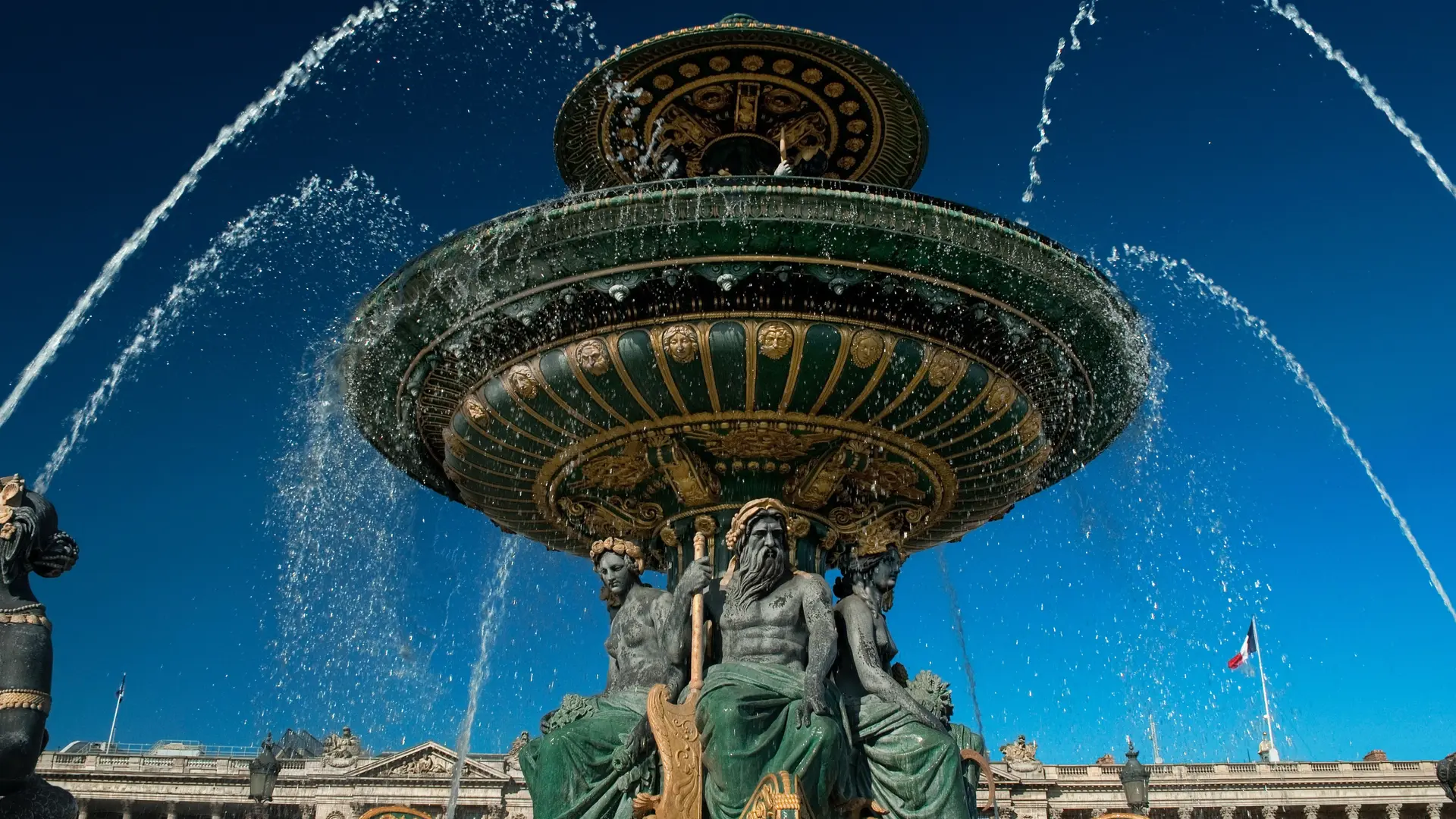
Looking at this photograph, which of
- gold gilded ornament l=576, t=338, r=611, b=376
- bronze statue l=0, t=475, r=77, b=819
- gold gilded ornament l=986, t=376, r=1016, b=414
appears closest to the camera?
bronze statue l=0, t=475, r=77, b=819

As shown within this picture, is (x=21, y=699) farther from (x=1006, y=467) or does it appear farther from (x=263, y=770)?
(x=263, y=770)

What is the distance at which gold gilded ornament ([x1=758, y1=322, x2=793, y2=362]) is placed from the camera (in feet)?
20.0

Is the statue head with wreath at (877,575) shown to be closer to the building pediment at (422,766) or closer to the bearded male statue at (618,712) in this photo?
the bearded male statue at (618,712)

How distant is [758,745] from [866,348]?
6.79 feet

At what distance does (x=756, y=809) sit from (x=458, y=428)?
2.96m

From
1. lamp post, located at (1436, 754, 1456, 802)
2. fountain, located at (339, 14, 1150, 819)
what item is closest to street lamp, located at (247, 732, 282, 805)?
fountain, located at (339, 14, 1150, 819)

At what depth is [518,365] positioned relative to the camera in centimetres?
646

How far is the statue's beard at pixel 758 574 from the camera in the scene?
5766mm

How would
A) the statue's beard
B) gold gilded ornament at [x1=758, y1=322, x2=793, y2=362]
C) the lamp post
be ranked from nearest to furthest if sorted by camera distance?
the statue's beard → gold gilded ornament at [x1=758, y1=322, x2=793, y2=362] → the lamp post

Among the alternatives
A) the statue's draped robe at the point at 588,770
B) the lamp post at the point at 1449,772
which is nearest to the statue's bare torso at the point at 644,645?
the statue's draped robe at the point at 588,770

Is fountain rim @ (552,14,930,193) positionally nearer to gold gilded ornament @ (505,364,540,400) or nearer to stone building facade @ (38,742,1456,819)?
gold gilded ornament @ (505,364,540,400)

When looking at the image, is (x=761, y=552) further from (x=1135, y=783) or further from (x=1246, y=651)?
(x=1246, y=651)

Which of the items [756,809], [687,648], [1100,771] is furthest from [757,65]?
[1100,771]

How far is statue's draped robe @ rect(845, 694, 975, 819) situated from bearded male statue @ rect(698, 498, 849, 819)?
211mm
